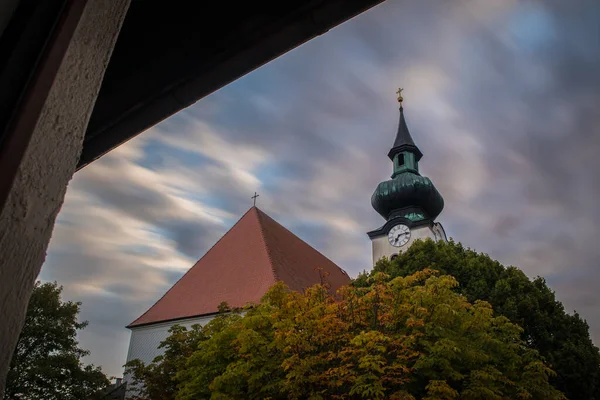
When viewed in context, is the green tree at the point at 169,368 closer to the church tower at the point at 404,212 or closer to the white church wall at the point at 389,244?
the white church wall at the point at 389,244

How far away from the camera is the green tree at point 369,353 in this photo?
26.7 feet

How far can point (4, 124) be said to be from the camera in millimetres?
899

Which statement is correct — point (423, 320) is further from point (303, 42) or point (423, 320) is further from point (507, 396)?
point (303, 42)

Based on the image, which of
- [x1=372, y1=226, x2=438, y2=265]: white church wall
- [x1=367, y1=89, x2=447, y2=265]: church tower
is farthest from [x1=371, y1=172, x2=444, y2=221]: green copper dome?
[x1=372, y1=226, x2=438, y2=265]: white church wall

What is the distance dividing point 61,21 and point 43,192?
372mm

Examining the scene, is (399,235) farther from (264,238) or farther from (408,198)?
(264,238)

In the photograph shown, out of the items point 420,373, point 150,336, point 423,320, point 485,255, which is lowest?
point 420,373

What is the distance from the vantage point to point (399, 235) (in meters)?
29.8

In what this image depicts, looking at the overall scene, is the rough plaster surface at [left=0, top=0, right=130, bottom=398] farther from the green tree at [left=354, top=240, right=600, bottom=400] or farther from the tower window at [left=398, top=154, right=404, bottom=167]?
the tower window at [left=398, top=154, right=404, bottom=167]

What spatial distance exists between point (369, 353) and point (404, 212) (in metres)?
23.8

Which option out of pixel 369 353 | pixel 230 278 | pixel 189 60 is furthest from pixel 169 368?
pixel 189 60

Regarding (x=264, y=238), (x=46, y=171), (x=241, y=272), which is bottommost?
(x=46, y=171)

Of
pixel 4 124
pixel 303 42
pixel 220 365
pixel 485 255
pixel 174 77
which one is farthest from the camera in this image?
pixel 485 255

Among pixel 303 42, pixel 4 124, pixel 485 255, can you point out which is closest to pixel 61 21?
pixel 4 124
